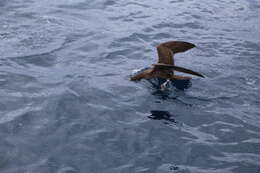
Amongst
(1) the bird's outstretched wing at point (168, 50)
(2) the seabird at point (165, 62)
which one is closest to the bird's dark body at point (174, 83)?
(2) the seabird at point (165, 62)

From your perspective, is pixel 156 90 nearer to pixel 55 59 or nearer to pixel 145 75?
pixel 145 75

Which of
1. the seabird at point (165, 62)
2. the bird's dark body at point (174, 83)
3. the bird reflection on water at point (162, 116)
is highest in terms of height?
the seabird at point (165, 62)

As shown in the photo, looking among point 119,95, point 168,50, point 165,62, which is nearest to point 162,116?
point 119,95

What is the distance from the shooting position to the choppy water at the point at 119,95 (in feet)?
20.0

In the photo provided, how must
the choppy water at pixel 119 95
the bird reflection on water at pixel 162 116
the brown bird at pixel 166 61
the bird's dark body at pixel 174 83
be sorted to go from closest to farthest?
the choppy water at pixel 119 95 → the bird reflection on water at pixel 162 116 → the brown bird at pixel 166 61 → the bird's dark body at pixel 174 83

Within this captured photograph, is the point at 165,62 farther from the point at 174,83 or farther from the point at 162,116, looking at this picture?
the point at 162,116

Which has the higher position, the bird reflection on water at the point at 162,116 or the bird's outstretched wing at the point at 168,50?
the bird's outstretched wing at the point at 168,50

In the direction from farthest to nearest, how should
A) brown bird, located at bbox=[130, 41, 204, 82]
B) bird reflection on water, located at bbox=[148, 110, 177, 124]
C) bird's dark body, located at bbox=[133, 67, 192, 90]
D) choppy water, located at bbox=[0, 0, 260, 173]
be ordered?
bird's dark body, located at bbox=[133, 67, 192, 90] → brown bird, located at bbox=[130, 41, 204, 82] → bird reflection on water, located at bbox=[148, 110, 177, 124] → choppy water, located at bbox=[0, 0, 260, 173]

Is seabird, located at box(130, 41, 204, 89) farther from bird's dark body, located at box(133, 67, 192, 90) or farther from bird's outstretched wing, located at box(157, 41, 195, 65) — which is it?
bird's dark body, located at box(133, 67, 192, 90)

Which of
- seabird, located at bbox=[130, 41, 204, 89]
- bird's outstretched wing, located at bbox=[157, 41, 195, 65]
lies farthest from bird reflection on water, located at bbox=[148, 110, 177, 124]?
bird's outstretched wing, located at bbox=[157, 41, 195, 65]

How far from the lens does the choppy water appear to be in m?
6.09

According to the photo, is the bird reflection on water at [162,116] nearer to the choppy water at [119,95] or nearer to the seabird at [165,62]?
the choppy water at [119,95]

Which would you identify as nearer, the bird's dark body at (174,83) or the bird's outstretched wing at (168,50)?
the bird's outstretched wing at (168,50)

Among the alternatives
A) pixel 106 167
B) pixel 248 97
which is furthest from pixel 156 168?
pixel 248 97
